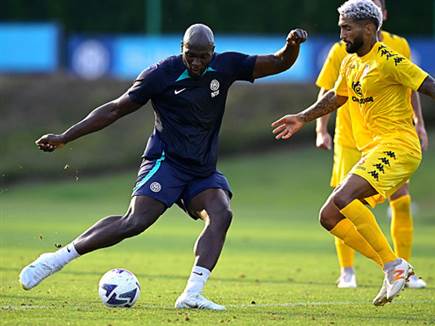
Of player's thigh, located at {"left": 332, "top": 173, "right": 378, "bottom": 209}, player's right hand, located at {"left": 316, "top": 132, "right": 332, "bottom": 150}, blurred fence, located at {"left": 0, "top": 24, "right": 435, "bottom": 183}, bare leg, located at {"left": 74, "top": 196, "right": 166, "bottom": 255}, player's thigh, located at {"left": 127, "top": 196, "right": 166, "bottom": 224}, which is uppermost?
player's thigh, located at {"left": 332, "top": 173, "right": 378, "bottom": 209}

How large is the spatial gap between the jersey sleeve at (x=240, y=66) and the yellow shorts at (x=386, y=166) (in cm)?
126

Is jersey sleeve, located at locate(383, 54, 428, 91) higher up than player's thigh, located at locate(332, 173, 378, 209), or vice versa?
jersey sleeve, located at locate(383, 54, 428, 91)

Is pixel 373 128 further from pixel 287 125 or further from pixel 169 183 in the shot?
pixel 169 183

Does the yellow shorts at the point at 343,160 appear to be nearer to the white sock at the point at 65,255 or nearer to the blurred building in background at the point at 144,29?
the white sock at the point at 65,255

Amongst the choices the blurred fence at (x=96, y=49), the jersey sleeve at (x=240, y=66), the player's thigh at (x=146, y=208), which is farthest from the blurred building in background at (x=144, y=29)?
the player's thigh at (x=146, y=208)

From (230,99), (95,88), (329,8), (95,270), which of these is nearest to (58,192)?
(95,88)

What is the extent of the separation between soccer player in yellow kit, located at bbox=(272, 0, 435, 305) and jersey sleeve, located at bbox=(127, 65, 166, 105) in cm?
121

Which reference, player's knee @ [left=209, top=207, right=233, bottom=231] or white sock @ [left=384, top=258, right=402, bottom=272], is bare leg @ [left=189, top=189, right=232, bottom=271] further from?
white sock @ [left=384, top=258, right=402, bottom=272]

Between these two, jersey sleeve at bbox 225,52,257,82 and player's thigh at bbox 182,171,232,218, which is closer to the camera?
player's thigh at bbox 182,171,232,218

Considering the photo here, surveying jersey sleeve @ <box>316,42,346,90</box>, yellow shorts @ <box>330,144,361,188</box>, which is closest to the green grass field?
yellow shorts @ <box>330,144,361,188</box>

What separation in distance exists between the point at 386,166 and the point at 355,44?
3.65 ft

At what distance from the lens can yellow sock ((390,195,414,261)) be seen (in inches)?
489

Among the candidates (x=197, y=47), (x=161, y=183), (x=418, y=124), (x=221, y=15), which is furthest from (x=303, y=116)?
(x=221, y=15)

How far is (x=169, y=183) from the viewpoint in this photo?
9781 millimetres
